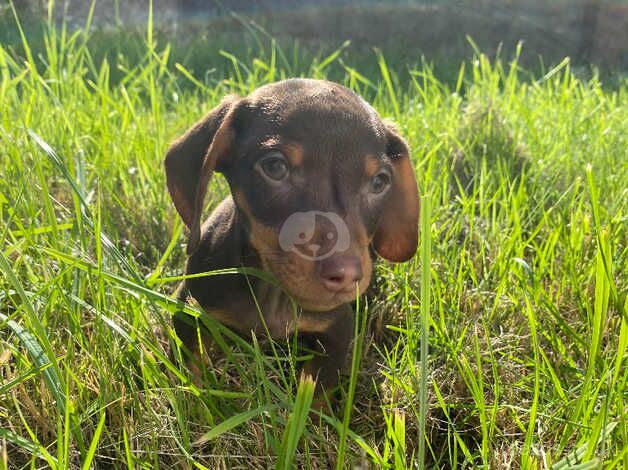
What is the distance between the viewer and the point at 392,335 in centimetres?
255

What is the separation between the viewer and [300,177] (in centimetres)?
192

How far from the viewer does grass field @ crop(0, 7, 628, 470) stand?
5.14 ft

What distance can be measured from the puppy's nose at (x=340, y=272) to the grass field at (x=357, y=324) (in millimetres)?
229

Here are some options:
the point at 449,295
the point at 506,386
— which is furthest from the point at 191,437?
the point at 449,295

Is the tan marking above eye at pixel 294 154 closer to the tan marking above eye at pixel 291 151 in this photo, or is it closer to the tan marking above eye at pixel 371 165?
the tan marking above eye at pixel 291 151

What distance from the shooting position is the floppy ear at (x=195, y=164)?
2000mm

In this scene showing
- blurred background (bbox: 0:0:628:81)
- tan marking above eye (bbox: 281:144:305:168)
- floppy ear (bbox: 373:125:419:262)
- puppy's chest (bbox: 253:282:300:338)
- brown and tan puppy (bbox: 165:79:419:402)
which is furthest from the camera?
blurred background (bbox: 0:0:628:81)

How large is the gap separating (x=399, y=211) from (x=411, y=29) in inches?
200

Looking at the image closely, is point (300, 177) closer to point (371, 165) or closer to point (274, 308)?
point (371, 165)

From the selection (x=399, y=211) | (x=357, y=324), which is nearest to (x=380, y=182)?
(x=399, y=211)

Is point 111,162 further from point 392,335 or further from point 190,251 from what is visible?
point 392,335

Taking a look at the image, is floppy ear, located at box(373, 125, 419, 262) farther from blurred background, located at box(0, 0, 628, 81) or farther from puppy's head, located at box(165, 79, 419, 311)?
blurred background, located at box(0, 0, 628, 81)

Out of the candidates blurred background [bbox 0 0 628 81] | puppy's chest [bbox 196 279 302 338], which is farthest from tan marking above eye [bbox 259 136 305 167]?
blurred background [bbox 0 0 628 81]

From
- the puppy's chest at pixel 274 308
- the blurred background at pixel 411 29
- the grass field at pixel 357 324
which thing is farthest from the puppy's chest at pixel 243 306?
the blurred background at pixel 411 29
